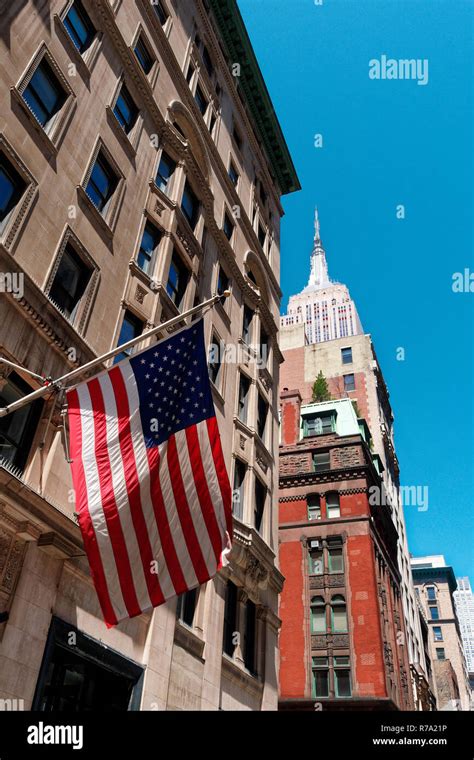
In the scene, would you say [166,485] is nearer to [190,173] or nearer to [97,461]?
[97,461]

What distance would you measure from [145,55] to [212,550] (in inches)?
803

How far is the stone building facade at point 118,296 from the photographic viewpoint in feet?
43.1

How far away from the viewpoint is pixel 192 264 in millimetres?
23641

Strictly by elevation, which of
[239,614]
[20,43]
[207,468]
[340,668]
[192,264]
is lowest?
[207,468]

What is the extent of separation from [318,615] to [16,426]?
32028mm

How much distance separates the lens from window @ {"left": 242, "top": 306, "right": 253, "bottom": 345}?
95.9 feet

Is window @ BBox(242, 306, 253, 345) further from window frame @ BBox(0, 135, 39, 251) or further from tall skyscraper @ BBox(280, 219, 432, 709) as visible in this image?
tall skyscraper @ BBox(280, 219, 432, 709)

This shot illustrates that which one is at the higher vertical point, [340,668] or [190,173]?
[190,173]

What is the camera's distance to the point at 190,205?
84.1 ft

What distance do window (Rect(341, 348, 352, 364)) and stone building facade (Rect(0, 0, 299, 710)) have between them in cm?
4340

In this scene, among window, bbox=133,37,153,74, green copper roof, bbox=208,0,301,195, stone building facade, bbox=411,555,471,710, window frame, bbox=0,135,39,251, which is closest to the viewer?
window frame, bbox=0,135,39,251

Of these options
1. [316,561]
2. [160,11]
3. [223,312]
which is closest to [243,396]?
[223,312]

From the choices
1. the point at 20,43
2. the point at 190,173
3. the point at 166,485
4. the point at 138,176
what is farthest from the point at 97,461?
the point at 190,173

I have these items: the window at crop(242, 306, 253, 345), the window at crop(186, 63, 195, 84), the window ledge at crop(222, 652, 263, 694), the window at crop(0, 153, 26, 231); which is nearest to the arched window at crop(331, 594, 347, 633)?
the window ledge at crop(222, 652, 263, 694)
